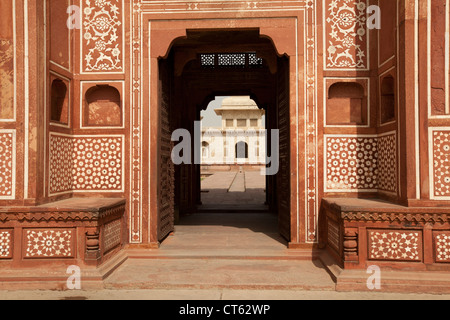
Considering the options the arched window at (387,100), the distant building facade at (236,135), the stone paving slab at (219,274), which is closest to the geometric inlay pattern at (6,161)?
the stone paving slab at (219,274)

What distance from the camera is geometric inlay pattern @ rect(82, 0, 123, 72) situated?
529 cm

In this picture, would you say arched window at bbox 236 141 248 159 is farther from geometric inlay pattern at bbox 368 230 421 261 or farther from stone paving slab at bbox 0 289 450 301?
stone paving slab at bbox 0 289 450 301

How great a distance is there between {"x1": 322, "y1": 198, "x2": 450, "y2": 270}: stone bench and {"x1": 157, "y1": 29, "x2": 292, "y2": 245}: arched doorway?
1212 millimetres

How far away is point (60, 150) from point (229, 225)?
363cm

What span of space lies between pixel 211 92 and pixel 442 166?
6.66 meters

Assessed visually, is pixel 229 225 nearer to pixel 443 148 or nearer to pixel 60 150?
pixel 60 150

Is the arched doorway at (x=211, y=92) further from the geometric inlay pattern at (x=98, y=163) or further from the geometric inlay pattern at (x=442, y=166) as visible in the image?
the geometric inlay pattern at (x=442, y=166)

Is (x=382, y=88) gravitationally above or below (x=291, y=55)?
below

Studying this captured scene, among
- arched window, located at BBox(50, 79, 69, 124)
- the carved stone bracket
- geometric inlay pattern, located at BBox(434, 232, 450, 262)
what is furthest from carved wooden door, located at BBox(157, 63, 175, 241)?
geometric inlay pattern, located at BBox(434, 232, 450, 262)

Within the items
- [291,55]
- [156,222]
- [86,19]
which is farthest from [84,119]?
[291,55]

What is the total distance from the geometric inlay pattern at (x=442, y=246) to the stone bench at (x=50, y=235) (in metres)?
4.02

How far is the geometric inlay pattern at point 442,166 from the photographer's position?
13.5ft
